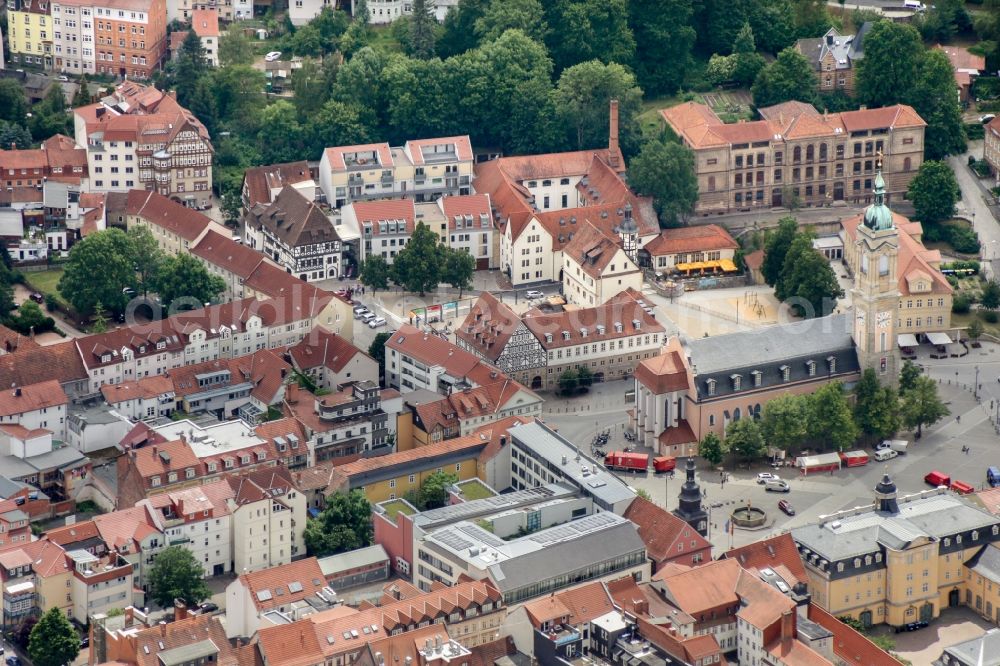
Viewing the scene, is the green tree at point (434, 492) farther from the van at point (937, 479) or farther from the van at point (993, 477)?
the van at point (993, 477)

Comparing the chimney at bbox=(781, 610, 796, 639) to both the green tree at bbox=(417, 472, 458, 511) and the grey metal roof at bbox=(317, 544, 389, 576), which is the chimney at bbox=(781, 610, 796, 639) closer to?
the grey metal roof at bbox=(317, 544, 389, 576)

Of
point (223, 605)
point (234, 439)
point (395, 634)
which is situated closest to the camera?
point (395, 634)

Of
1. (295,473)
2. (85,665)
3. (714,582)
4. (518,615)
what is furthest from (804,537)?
(85,665)

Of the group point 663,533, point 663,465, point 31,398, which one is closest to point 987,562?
point 663,533

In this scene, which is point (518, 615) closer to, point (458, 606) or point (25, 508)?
point (458, 606)

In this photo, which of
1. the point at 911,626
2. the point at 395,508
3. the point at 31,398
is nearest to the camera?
the point at 911,626

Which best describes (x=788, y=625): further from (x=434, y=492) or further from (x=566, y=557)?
(x=434, y=492)
